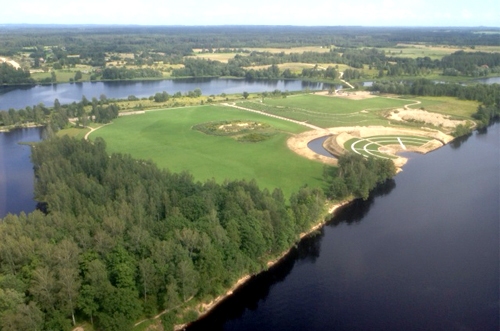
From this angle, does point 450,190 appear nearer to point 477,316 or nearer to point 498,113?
point 477,316

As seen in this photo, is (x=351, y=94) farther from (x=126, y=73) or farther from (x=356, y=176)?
(x=126, y=73)

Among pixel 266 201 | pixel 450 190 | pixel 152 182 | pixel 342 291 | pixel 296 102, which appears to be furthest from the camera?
pixel 296 102

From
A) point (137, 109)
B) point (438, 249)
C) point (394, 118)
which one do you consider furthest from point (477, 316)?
point (137, 109)

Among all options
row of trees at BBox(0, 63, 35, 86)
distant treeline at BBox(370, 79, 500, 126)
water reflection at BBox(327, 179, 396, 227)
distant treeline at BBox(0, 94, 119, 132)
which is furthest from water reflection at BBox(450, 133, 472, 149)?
row of trees at BBox(0, 63, 35, 86)

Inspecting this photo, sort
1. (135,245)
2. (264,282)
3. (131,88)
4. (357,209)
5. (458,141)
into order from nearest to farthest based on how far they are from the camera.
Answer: (135,245), (264,282), (357,209), (458,141), (131,88)

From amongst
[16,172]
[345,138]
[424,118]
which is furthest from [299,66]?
[16,172]

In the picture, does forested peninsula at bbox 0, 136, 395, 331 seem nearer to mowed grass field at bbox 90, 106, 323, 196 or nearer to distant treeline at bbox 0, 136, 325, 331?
distant treeline at bbox 0, 136, 325, 331

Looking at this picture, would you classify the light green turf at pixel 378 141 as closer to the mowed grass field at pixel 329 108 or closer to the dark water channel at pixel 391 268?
the mowed grass field at pixel 329 108

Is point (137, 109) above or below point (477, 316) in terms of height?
above
